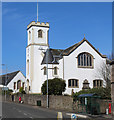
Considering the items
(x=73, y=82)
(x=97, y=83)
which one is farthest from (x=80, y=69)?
(x=97, y=83)

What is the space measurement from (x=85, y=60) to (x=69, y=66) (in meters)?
4.48

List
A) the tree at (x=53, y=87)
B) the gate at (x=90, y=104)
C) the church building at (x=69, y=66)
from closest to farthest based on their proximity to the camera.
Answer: the gate at (x=90, y=104) < the tree at (x=53, y=87) < the church building at (x=69, y=66)

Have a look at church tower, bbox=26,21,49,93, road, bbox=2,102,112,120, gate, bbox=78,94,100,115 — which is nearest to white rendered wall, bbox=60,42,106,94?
church tower, bbox=26,21,49,93

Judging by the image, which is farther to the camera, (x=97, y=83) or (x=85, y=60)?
(x=85, y=60)

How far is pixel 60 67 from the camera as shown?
5447cm

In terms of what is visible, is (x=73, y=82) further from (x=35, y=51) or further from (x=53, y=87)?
(x=35, y=51)

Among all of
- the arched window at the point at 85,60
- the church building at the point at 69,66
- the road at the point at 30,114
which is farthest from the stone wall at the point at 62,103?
the arched window at the point at 85,60

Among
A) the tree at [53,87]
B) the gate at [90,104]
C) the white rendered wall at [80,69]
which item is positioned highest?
the white rendered wall at [80,69]

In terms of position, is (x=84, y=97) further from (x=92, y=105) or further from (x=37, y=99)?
(x=37, y=99)

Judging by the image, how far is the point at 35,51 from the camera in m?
61.2

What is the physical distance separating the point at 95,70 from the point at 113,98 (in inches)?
1281

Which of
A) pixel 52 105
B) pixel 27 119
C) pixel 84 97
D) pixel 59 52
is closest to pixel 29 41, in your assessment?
pixel 59 52

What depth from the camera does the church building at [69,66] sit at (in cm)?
5450

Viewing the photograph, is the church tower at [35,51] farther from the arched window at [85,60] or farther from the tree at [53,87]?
the tree at [53,87]
